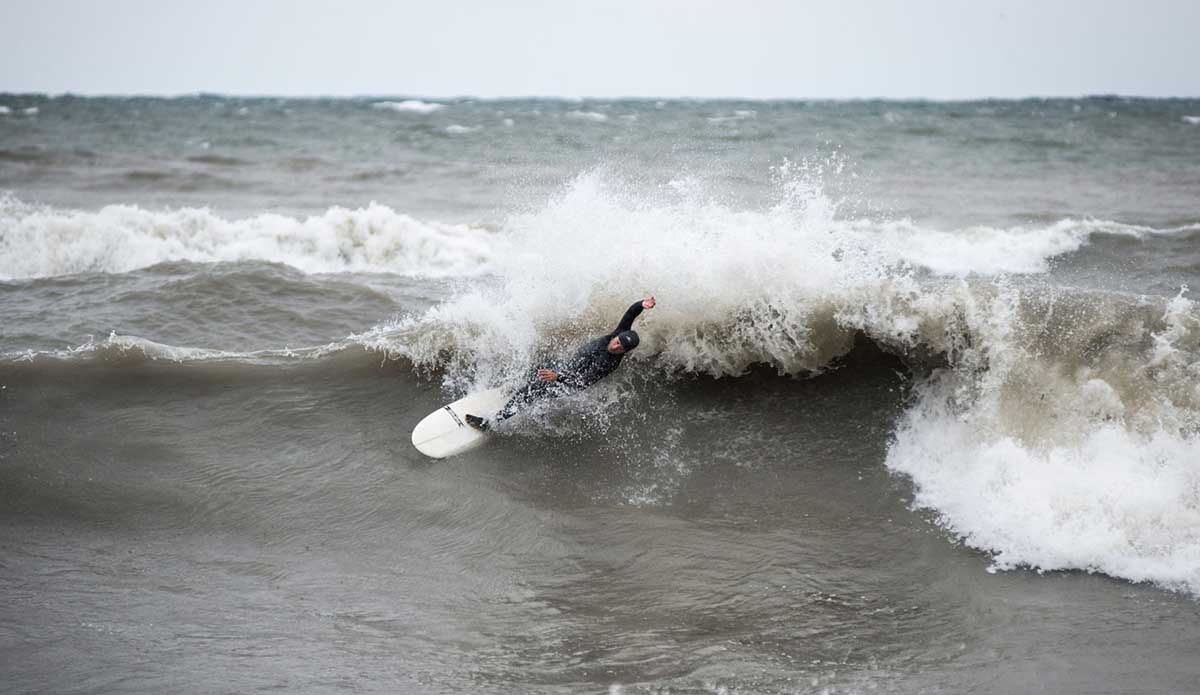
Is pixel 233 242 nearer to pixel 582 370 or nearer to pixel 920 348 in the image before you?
pixel 582 370

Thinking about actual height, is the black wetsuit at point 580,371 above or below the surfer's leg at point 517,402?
above

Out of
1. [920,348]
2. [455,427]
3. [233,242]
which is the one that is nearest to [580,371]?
[455,427]

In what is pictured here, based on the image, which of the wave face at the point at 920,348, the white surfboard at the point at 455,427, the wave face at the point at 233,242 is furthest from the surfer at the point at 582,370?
the wave face at the point at 233,242

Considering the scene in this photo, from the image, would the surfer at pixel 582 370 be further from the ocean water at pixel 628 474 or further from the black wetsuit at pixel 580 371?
the ocean water at pixel 628 474

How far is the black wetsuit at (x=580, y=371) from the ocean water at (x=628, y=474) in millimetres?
279

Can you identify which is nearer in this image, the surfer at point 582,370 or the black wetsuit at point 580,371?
the surfer at point 582,370

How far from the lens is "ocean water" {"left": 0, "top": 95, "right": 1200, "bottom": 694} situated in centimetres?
550

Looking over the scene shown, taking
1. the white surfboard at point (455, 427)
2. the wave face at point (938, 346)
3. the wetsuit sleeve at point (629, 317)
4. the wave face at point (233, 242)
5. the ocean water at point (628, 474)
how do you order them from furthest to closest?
the wave face at point (233, 242) < the white surfboard at point (455, 427) < the wetsuit sleeve at point (629, 317) < the wave face at point (938, 346) < the ocean water at point (628, 474)

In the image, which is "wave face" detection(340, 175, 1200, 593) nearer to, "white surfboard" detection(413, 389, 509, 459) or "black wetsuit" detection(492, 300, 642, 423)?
"white surfboard" detection(413, 389, 509, 459)

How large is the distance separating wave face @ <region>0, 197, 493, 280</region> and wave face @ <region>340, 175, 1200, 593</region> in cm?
451

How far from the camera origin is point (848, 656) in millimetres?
5422

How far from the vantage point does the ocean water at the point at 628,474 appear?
5504mm

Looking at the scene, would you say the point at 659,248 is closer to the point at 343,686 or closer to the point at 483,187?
the point at 343,686

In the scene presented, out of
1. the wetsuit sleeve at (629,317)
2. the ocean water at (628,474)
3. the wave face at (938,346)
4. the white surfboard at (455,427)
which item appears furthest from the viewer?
the white surfboard at (455,427)
